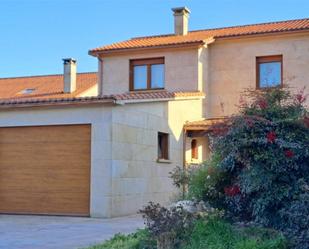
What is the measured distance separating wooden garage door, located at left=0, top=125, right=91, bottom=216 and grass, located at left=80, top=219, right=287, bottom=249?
6.25 m

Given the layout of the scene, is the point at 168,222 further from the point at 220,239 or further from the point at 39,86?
the point at 39,86

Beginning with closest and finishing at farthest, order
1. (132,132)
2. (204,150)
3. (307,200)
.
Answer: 1. (307,200)
2. (132,132)
3. (204,150)

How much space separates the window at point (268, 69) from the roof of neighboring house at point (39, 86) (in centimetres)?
1343

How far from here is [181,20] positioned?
84.4 ft

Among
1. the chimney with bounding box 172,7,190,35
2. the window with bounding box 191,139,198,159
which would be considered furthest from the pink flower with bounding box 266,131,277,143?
the chimney with bounding box 172,7,190,35

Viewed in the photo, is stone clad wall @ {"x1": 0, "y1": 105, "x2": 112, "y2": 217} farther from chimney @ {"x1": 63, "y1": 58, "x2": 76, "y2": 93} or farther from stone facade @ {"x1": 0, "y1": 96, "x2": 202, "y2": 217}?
chimney @ {"x1": 63, "y1": 58, "x2": 76, "y2": 93}

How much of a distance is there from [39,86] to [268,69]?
1903cm

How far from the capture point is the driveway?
31.6 feet

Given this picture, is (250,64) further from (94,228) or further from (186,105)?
(94,228)

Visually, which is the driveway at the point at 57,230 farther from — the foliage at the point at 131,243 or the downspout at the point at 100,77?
the downspout at the point at 100,77

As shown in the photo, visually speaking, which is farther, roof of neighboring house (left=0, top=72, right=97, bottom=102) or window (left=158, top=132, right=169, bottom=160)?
roof of neighboring house (left=0, top=72, right=97, bottom=102)

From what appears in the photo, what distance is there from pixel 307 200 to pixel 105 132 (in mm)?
7767

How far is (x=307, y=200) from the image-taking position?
810 cm

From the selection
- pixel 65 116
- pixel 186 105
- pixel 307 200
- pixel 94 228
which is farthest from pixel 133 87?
pixel 307 200
